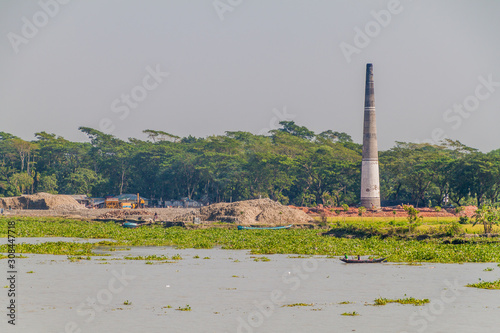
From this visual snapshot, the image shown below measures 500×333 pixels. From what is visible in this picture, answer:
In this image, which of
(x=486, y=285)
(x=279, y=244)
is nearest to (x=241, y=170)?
(x=279, y=244)

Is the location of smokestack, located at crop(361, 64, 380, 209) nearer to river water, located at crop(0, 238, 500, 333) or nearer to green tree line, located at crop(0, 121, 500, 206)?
green tree line, located at crop(0, 121, 500, 206)

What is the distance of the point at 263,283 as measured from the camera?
115 feet

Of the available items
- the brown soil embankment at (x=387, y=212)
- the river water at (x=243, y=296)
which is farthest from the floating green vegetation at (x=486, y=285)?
the brown soil embankment at (x=387, y=212)

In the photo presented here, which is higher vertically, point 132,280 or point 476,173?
point 476,173

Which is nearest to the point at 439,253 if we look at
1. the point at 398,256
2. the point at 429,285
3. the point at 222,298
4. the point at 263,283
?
the point at 398,256

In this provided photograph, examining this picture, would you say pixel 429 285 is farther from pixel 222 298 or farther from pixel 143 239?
pixel 143 239

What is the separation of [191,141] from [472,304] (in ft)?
445

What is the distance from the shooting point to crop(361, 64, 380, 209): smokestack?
93.0 m

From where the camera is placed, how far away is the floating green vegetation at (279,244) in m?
45.9

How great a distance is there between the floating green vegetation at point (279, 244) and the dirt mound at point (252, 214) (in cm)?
1197

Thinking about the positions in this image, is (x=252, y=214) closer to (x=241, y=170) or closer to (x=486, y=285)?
(x=241, y=170)

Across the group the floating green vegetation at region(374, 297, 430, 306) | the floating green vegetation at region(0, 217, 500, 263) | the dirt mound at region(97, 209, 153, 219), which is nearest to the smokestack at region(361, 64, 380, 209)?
the floating green vegetation at region(0, 217, 500, 263)

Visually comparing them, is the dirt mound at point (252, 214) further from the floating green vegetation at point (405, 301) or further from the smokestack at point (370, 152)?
the floating green vegetation at point (405, 301)

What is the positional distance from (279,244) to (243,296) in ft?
77.8
